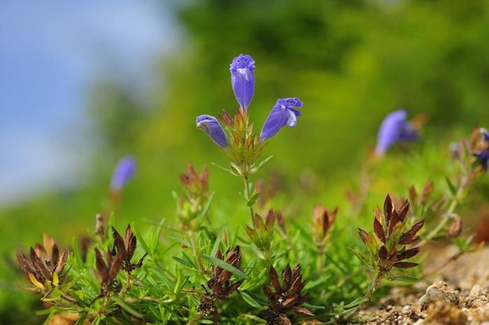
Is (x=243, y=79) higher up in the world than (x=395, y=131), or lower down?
lower down

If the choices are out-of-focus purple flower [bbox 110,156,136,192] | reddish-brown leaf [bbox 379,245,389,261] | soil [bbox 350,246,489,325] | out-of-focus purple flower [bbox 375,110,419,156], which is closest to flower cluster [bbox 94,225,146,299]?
reddish-brown leaf [bbox 379,245,389,261]

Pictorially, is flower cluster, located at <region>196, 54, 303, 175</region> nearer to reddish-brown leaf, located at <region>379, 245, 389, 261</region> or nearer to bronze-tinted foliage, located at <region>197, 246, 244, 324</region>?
bronze-tinted foliage, located at <region>197, 246, 244, 324</region>

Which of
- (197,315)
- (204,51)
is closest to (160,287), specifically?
(197,315)

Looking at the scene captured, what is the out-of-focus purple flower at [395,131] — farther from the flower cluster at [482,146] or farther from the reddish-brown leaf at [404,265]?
the reddish-brown leaf at [404,265]

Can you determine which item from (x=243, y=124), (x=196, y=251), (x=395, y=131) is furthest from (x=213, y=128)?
(x=395, y=131)

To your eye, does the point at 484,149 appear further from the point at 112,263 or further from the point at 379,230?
the point at 112,263

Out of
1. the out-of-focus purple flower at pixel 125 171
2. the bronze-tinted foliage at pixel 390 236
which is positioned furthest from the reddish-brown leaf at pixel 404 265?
the out-of-focus purple flower at pixel 125 171
